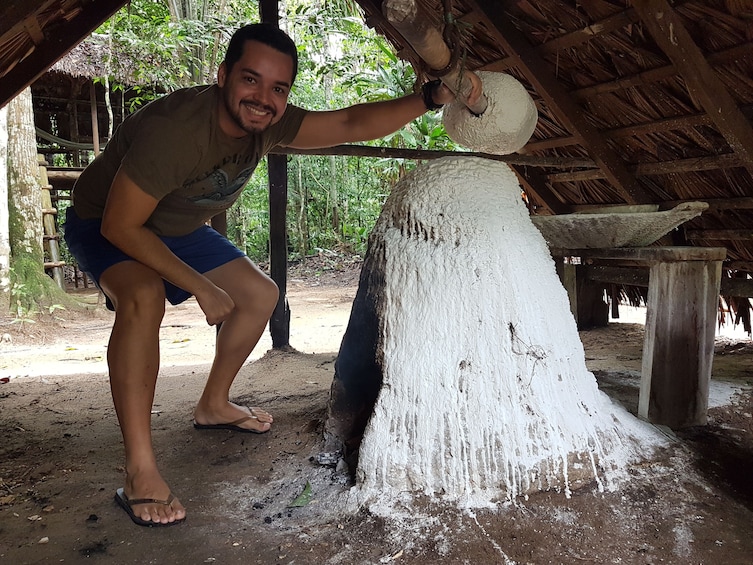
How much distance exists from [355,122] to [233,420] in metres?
1.27

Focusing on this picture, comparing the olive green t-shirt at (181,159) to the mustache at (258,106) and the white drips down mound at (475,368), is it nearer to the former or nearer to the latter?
the mustache at (258,106)

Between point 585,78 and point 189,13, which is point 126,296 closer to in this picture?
point 585,78

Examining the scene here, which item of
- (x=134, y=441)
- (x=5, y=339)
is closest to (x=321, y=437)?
(x=134, y=441)

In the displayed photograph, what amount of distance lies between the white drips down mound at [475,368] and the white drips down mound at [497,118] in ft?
0.31

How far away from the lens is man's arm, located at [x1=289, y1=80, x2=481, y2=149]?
2016 mm

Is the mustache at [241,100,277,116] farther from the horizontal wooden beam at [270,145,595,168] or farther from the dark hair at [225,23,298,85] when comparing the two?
the horizontal wooden beam at [270,145,595,168]

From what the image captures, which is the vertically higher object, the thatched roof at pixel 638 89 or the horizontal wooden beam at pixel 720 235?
the thatched roof at pixel 638 89

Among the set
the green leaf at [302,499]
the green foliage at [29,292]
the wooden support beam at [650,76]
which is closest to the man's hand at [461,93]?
the green leaf at [302,499]

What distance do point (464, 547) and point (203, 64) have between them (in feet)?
23.1

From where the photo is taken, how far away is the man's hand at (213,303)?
66.9 inches

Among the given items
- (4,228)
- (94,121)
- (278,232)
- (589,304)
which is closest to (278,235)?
(278,232)

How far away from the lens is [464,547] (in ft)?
4.87

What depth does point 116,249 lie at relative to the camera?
186cm

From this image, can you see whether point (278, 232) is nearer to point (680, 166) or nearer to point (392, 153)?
point (392, 153)
